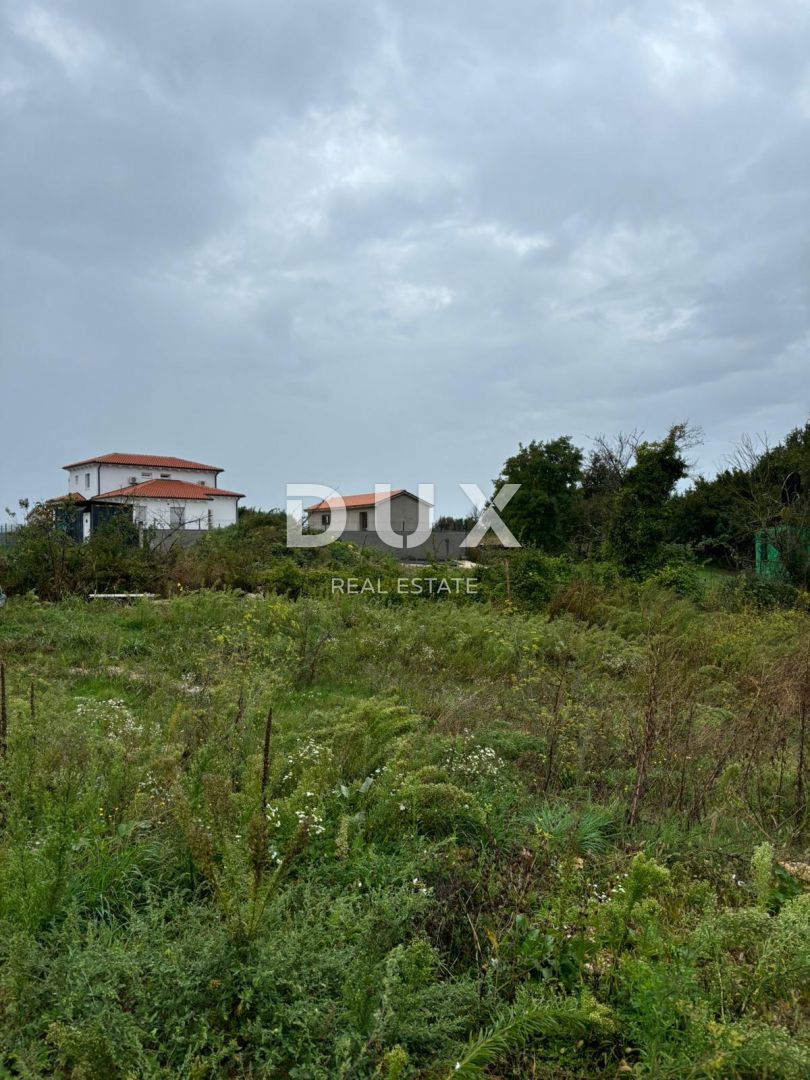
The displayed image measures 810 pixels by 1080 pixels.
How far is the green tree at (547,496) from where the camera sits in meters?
28.4

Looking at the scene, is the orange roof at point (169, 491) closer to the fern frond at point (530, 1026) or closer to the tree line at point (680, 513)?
the tree line at point (680, 513)

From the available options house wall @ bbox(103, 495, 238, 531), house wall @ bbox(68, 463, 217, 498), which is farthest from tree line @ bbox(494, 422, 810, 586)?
house wall @ bbox(68, 463, 217, 498)

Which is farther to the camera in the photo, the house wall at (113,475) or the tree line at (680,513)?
the house wall at (113,475)

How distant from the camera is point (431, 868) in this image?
272 centimetres

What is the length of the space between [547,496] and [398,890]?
87.3 ft

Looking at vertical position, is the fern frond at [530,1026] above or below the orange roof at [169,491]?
below

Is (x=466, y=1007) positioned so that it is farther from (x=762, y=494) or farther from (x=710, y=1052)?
(x=762, y=494)

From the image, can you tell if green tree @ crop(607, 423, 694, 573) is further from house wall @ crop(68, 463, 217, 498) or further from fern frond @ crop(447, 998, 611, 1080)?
house wall @ crop(68, 463, 217, 498)

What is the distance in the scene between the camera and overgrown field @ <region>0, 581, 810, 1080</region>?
6.24 feet

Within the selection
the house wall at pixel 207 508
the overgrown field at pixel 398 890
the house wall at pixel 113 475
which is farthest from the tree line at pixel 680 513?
the house wall at pixel 113 475

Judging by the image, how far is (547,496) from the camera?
2838 cm

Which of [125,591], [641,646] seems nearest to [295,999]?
[641,646]

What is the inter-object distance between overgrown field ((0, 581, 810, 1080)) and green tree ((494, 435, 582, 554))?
2320 centimetres

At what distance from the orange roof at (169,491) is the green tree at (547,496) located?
19.3 metres
